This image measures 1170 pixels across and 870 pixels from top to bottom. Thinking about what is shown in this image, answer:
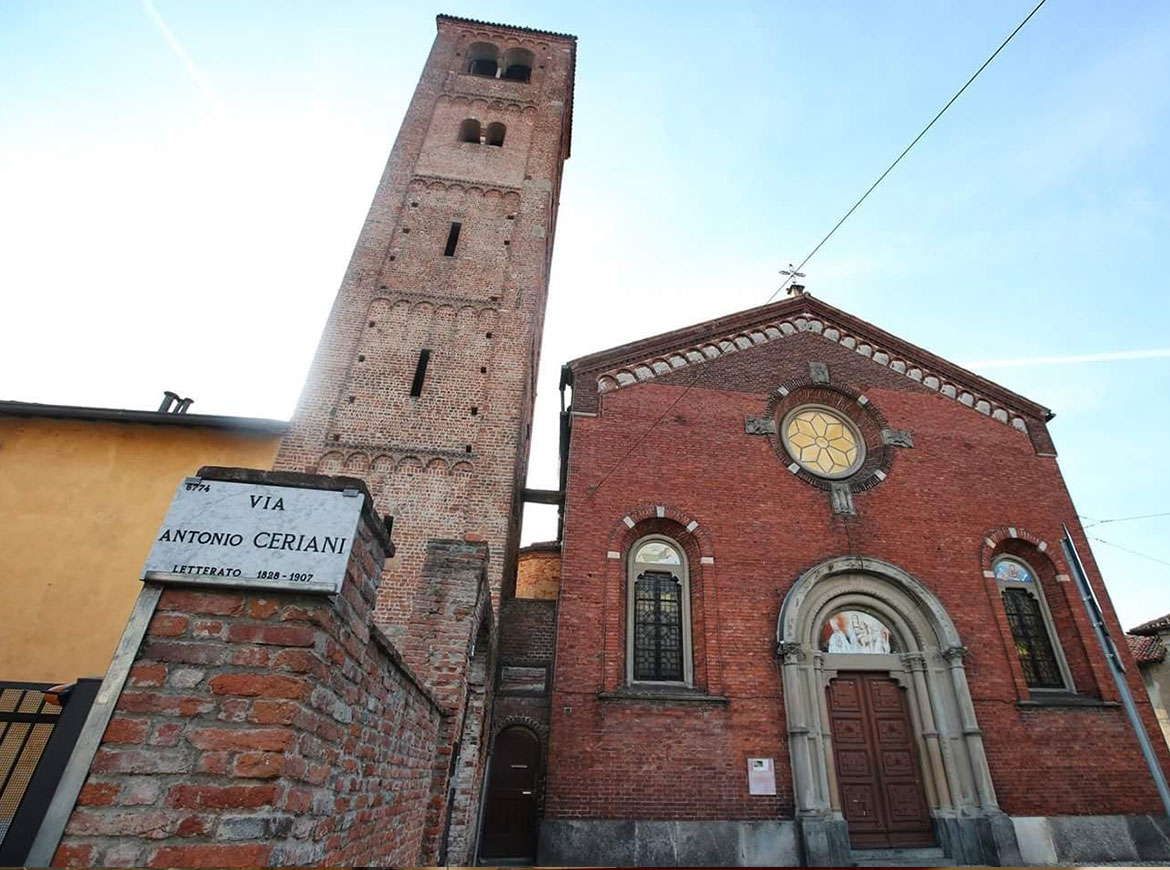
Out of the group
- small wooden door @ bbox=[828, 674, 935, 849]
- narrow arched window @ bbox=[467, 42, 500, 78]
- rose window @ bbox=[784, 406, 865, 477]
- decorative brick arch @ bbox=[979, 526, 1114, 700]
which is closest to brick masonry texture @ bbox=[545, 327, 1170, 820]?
decorative brick arch @ bbox=[979, 526, 1114, 700]

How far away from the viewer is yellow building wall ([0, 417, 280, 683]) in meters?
8.55

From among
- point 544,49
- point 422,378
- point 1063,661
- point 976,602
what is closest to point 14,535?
point 422,378

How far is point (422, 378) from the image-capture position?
12578mm

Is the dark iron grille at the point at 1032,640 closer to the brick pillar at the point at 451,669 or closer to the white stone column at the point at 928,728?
the white stone column at the point at 928,728

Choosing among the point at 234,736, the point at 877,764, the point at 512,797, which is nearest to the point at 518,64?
the point at 512,797

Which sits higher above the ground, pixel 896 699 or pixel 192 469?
pixel 192 469

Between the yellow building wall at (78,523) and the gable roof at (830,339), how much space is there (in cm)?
836

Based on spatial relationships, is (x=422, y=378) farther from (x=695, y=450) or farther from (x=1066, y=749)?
(x=1066, y=749)

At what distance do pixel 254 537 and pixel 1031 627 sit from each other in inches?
551

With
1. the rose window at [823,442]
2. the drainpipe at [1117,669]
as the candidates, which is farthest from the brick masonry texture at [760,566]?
the drainpipe at [1117,669]

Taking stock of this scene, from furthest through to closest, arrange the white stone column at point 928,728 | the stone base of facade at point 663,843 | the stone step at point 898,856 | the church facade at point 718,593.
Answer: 1. the white stone column at point 928,728
2. the stone step at point 898,856
3. the church facade at point 718,593
4. the stone base of facade at point 663,843

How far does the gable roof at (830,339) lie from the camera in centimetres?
1330

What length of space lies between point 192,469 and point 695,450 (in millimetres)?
8871

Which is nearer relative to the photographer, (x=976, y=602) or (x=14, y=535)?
(x=14, y=535)
